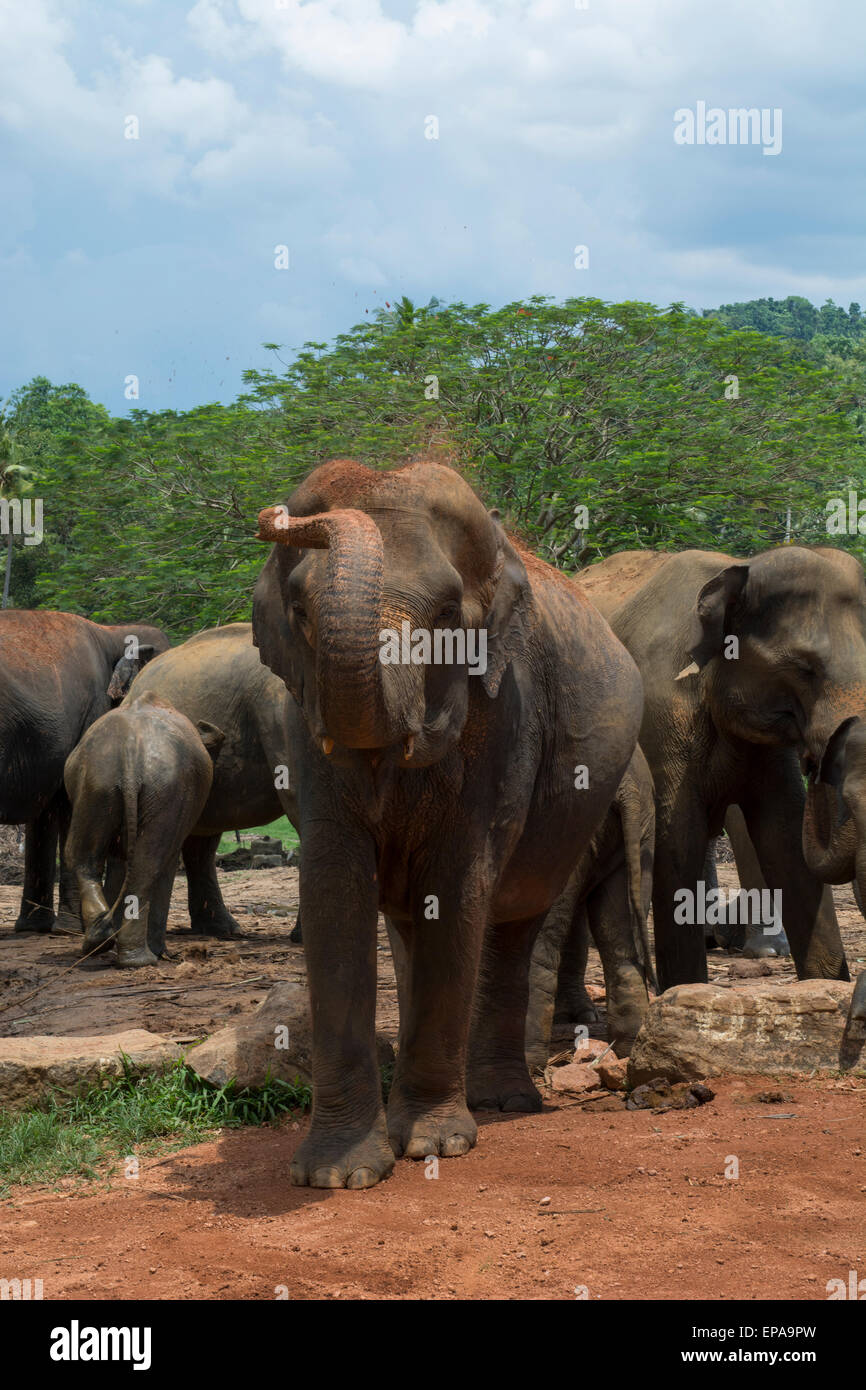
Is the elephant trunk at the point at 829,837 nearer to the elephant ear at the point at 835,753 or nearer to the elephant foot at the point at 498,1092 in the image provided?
the elephant ear at the point at 835,753

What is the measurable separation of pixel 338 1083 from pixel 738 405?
20.5 meters

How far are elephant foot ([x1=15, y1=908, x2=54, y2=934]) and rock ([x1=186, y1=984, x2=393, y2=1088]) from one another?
755 cm

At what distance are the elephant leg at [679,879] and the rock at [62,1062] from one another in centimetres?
283

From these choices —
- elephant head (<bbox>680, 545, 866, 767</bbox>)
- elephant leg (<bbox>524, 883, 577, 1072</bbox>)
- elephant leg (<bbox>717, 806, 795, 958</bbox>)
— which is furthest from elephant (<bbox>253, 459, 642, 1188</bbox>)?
elephant leg (<bbox>717, 806, 795, 958</bbox>)

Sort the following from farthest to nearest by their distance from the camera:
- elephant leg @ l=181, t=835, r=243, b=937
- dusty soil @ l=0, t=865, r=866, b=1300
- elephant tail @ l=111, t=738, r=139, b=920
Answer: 1. elephant leg @ l=181, t=835, r=243, b=937
2. elephant tail @ l=111, t=738, r=139, b=920
3. dusty soil @ l=0, t=865, r=866, b=1300

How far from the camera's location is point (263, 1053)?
6379 millimetres

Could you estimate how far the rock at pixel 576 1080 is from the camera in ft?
21.5

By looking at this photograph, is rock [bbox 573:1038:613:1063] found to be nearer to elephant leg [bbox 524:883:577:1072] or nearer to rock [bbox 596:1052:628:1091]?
elephant leg [bbox 524:883:577:1072]

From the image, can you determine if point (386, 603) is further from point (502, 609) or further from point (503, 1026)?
point (503, 1026)

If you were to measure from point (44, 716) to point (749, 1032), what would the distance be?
894 centimetres

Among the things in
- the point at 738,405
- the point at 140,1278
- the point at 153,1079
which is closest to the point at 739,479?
the point at 738,405

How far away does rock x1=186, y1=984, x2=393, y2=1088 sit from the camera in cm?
635

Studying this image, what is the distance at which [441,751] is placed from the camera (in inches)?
191

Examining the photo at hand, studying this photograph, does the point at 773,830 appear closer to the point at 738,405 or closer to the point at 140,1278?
the point at 140,1278
